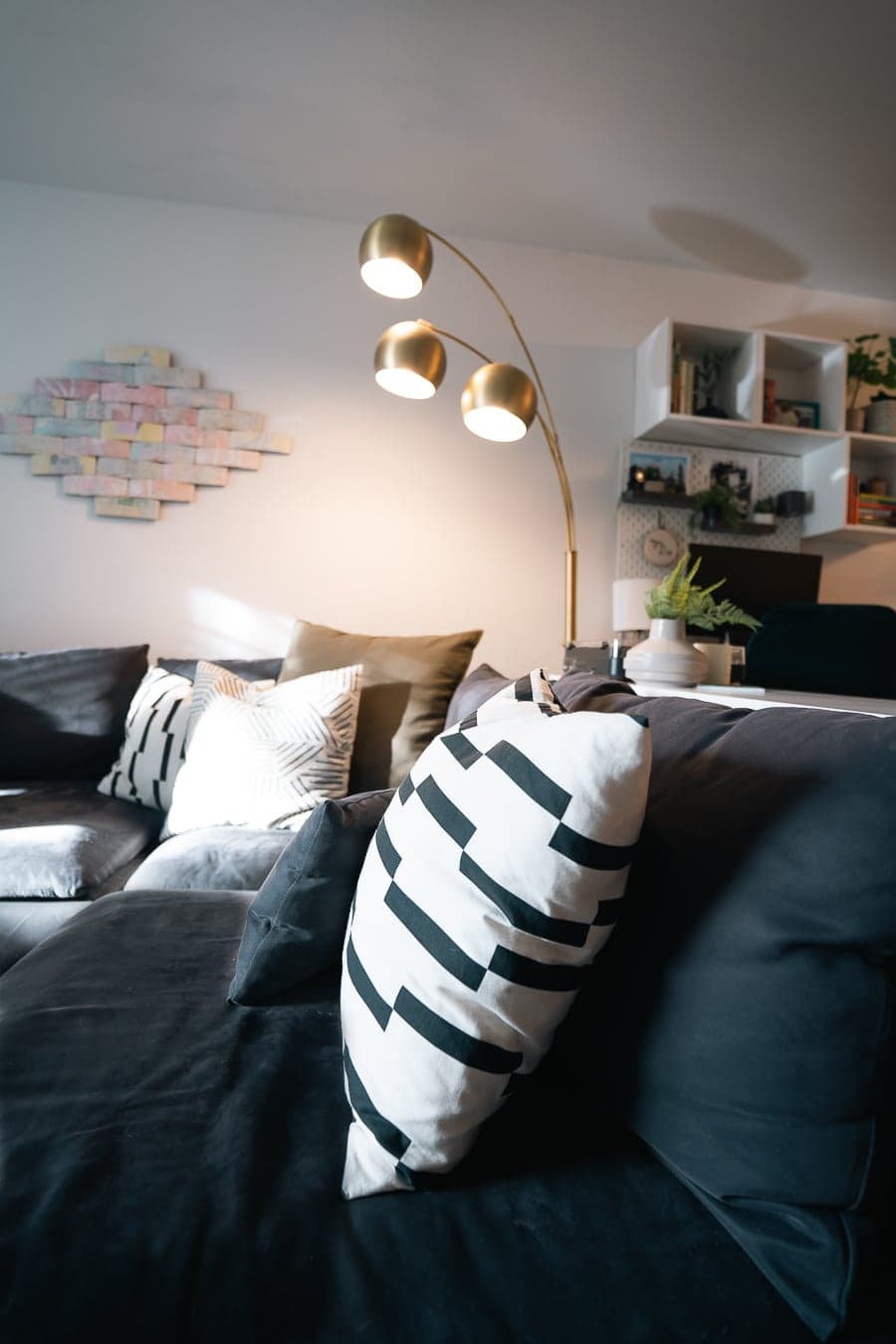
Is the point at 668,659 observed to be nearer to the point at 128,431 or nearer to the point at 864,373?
the point at 128,431

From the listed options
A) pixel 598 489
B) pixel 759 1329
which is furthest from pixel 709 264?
pixel 759 1329

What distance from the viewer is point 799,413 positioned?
3.10m

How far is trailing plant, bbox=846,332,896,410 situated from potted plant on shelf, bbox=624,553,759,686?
2.26m

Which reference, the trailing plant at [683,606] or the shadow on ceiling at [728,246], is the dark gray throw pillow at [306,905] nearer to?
the trailing plant at [683,606]

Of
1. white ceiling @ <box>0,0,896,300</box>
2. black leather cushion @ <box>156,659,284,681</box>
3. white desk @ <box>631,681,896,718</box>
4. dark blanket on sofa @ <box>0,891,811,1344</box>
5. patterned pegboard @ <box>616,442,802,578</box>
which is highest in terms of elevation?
white ceiling @ <box>0,0,896,300</box>

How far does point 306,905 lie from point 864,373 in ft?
11.5

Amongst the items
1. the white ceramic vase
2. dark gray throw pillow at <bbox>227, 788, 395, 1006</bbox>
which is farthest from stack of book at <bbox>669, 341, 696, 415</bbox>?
dark gray throw pillow at <bbox>227, 788, 395, 1006</bbox>

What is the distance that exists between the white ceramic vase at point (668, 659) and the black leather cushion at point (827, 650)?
83 centimetres

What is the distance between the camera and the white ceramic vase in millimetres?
1516

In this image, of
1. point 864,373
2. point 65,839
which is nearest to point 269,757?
point 65,839

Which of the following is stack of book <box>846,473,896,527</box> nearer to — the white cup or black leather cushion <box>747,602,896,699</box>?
black leather cushion <box>747,602,896,699</box>

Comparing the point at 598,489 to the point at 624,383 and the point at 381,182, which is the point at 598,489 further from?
the point at 381,182

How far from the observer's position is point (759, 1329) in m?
0.46

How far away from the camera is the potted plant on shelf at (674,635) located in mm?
1518
